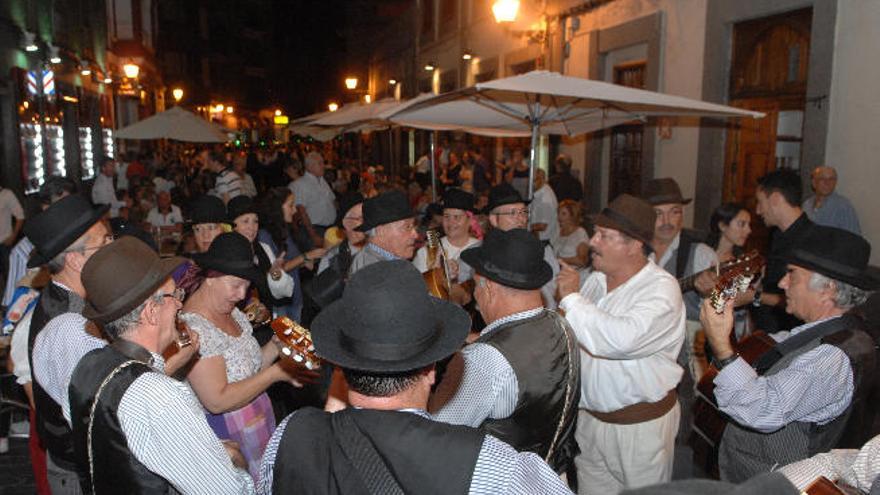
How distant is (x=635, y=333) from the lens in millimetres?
3402

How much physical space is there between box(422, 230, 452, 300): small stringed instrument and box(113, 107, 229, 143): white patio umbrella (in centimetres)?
813

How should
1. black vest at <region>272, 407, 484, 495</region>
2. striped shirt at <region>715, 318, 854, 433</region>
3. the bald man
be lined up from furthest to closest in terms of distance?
the bald man < striped shirt at <region>715, 318, 854, 433</region> < black vest at <region>272, 407, 484, 495</region>

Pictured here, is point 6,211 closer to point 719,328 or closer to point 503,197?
point 503,197

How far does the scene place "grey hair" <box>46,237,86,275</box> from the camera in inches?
137

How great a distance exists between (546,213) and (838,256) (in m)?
6.35

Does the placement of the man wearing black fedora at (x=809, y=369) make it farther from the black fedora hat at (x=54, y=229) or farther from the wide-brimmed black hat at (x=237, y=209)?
the wide-brimmed black hat at (x=237, y=209)

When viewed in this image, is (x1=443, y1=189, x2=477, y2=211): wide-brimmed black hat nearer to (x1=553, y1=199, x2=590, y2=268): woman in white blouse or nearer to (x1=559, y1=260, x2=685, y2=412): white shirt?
(x1=553, y1=199, x2=590, y2=268): woman in white blouse

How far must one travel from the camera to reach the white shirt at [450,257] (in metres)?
5.68

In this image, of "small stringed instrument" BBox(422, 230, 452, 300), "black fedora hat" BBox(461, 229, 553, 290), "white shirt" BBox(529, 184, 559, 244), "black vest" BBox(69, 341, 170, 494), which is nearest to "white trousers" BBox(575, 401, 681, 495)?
"black fedora hat" BBox(461, 229, 553, 290)

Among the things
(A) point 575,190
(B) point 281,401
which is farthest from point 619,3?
(B) point 281,401

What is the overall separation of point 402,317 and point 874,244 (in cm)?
691

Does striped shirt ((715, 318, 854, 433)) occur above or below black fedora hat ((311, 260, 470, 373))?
below

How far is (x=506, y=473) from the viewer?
1.83 meters

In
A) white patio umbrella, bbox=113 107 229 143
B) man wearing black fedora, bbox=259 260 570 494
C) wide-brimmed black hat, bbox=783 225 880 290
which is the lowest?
man wearing black fedora, bbox=259 260 570 494
